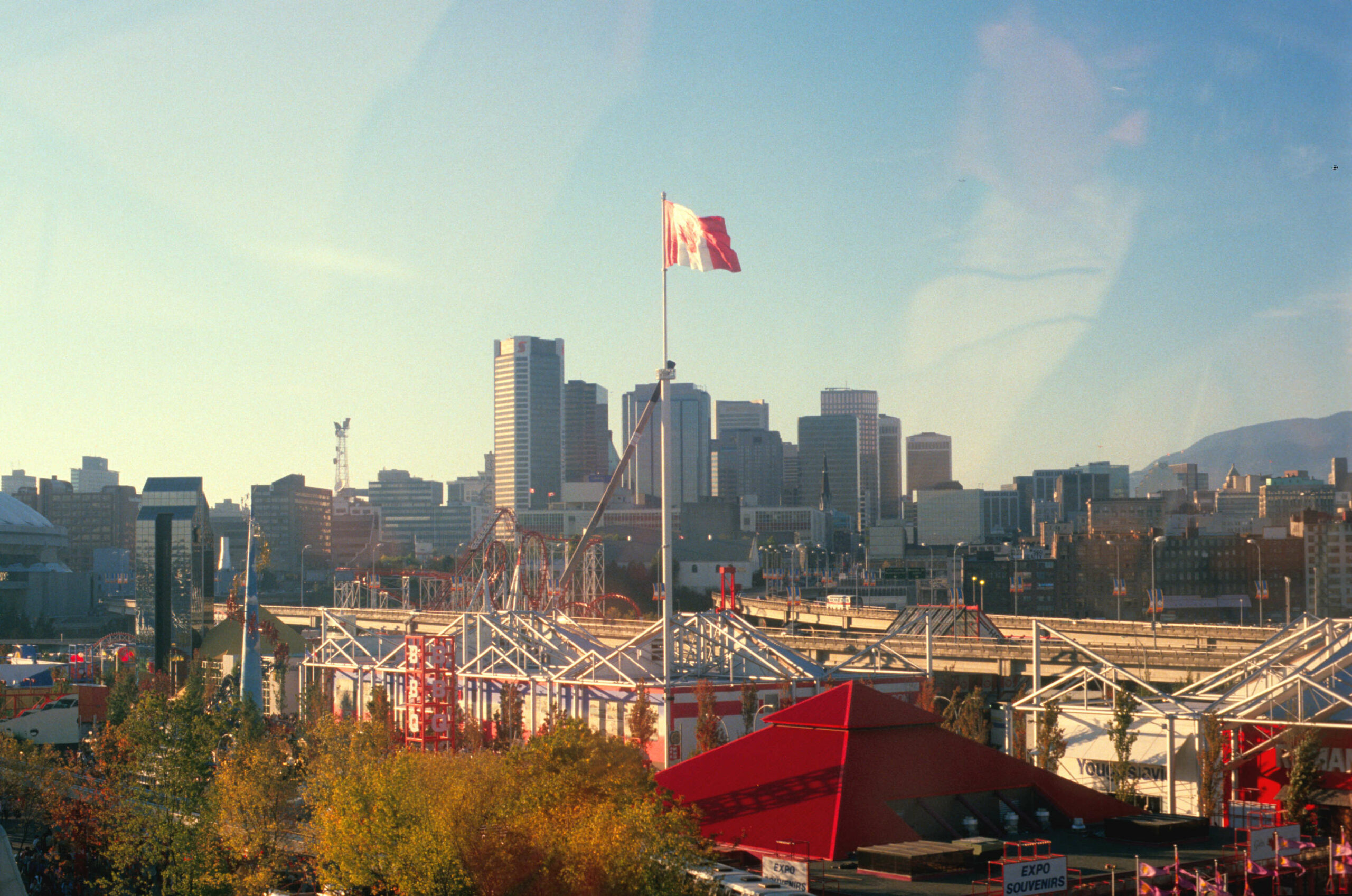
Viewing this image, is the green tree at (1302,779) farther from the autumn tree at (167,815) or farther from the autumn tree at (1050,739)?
the autumn tree at (167,815)

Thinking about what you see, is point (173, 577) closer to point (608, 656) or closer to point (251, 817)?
point (608, 656)

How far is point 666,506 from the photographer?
52.1 metres

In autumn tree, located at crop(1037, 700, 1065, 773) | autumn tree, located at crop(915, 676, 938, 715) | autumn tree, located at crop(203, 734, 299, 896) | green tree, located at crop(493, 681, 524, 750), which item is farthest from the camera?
green tree, located at crop(493, 681, 524, 750)

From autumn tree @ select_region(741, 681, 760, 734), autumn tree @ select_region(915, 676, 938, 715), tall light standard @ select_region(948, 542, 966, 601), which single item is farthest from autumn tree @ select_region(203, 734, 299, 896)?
tall light standard @ select_region(948, 542, 966, 601)

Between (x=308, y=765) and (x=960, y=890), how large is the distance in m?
23.5

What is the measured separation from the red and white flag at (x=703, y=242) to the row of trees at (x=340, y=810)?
627 inches

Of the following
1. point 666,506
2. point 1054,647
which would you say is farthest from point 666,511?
point 1054,647

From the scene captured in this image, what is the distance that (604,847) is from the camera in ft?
86.2

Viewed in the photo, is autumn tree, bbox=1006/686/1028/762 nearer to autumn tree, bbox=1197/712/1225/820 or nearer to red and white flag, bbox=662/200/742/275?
autumn tree, bbox=1197/712/1225/820

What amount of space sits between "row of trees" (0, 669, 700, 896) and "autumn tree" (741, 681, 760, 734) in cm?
443

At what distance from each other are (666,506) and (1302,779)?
22.3 m

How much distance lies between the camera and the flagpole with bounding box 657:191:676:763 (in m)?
51.0

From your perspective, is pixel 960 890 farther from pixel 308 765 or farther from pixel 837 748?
pixel 308 765

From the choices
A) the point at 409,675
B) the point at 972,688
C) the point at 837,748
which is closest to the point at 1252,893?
the point at 837,748
